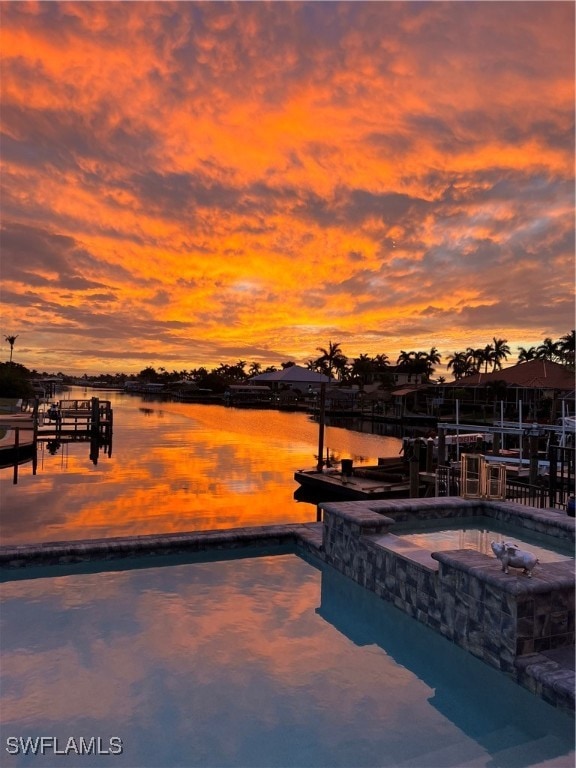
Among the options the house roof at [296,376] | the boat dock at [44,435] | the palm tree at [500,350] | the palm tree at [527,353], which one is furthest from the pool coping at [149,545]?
the palm tree at [500,350]

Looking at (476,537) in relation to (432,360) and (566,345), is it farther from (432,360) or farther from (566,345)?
(432,360)

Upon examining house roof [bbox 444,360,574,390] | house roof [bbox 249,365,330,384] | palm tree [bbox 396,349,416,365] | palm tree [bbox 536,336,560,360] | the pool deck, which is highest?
palm tree [bbox 396,349,416,365]

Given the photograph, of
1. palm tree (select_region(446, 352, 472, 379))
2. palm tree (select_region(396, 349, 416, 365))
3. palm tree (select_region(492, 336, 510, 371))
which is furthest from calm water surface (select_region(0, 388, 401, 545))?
palm tree (select_region(396, 349, 416, 365))

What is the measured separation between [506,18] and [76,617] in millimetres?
11820

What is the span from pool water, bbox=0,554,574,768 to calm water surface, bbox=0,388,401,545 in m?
6.97

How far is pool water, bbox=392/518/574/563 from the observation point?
7.57 meters

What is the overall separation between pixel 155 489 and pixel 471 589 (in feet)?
51.7

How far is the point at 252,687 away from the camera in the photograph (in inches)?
193

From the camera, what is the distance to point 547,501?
1229cm

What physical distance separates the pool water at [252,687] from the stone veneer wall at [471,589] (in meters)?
0.20

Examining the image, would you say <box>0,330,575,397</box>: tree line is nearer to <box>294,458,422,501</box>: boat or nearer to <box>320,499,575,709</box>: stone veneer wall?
<box>294,458,422,501</box>: boat

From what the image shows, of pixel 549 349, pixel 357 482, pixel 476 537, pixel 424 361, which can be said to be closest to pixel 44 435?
pixel 357 482

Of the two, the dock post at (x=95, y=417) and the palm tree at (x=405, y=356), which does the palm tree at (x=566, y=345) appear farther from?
the dock post at (x=95, y=417)

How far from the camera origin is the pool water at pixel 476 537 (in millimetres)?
7570
